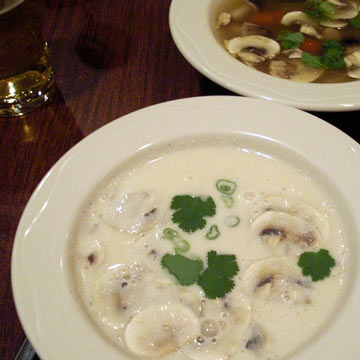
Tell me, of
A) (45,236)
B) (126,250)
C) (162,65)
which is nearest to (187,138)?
(126,250)

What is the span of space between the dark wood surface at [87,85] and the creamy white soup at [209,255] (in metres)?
0.27

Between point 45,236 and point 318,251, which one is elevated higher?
point 45,236

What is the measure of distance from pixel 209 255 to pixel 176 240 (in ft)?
0.31

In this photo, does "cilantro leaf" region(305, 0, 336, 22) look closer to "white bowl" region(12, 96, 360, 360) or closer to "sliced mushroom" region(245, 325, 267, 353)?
"white bowl" region(12, 96, 360, 360)

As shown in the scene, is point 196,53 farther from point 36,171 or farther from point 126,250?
point 126,250

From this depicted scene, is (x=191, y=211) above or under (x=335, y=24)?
above

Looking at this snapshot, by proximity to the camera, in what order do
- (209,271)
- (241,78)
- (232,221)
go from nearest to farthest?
(209,271), (232,221), (241,78)

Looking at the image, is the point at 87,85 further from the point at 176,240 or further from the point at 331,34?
the point at 331,34

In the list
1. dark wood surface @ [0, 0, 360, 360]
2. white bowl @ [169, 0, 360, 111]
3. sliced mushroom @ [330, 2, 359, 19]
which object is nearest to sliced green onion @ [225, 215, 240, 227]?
white bowl @ [169, 0, 360, 111]

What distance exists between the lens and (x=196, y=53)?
1565 millimetres

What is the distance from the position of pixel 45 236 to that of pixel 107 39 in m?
1.08

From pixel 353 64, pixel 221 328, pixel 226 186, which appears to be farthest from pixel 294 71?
pixel 221 328

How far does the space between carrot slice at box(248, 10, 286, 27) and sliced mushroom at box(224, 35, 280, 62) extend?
0.51 feet

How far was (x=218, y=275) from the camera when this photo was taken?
3.59ft
